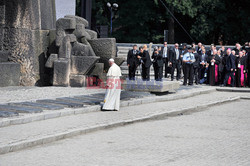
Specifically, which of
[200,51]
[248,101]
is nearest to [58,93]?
[248,101]

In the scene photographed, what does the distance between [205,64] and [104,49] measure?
21.3 feet

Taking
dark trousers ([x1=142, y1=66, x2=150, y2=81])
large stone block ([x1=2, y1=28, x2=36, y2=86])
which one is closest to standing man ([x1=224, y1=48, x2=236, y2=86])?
dark trousers ([x1=142, y1=66, x2=150, y2=81])

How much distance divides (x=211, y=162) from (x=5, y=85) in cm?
1272

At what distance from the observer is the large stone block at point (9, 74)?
1959 cm

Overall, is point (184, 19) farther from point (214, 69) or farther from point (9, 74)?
point (9, 74)

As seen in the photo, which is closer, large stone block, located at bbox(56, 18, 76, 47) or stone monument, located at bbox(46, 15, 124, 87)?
stone monument, located at bbox(46, 15, 124, 87)

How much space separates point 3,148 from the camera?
9062 mm

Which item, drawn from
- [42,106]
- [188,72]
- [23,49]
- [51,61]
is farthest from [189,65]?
[42,106]

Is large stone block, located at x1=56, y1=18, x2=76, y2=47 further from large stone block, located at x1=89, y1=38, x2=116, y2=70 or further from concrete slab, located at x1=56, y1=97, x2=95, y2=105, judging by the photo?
concrete slab, located at x1=56, y1=97, x2=95, y2=105

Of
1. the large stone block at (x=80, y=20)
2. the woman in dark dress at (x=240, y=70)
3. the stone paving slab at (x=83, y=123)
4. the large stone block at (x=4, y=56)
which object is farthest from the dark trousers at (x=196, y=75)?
the large stone block at (x=4, y=56)

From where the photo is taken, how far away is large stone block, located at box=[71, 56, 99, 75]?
21.3 m

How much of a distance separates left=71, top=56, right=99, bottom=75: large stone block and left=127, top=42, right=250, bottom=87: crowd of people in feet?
12.1

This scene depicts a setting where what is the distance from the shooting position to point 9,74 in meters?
20.0

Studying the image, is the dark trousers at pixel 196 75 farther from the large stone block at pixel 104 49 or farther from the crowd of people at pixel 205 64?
the large stone block at pixel 104 49
